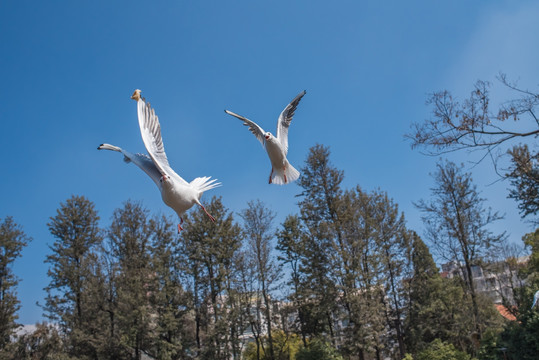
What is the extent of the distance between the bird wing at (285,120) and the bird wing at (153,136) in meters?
2.31

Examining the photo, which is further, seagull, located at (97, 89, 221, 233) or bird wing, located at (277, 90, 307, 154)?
bird wing, located at (277, 90, 307, 154)

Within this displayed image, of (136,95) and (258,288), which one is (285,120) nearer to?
(136,95)

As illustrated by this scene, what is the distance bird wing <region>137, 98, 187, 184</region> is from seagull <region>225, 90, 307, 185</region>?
3.91 feet

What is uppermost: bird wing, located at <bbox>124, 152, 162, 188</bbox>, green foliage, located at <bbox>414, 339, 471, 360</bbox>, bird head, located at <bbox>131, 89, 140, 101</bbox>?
bird head, located at <bbox>131, 89, 140, 101</bbox>

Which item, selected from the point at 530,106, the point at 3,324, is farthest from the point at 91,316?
the point at 530,106

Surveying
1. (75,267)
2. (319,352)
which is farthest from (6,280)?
(319,352)

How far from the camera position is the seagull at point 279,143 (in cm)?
715

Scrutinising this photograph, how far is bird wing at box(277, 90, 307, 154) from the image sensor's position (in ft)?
25.5

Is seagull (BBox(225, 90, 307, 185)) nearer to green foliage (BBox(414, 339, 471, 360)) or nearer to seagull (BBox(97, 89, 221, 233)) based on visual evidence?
seagull (BBox(97, 89, 221, 233))

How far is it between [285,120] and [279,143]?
0.83 meters

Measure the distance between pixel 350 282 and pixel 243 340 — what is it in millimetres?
7693

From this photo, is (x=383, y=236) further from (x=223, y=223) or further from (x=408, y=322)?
(x=223, y=223)

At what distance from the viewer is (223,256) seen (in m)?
24.1

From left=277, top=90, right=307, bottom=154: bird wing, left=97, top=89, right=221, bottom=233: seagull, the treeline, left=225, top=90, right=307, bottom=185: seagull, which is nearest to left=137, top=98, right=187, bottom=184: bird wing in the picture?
left=97, top=89, right=221, bottom=233: seagull
